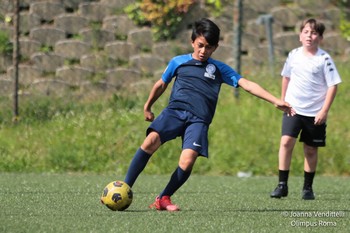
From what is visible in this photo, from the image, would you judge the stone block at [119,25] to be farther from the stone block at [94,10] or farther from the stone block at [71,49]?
the stone block at [71,49]

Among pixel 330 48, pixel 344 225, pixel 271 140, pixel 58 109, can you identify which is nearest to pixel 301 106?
pixel 344 225

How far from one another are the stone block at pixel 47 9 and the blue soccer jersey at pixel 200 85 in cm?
933

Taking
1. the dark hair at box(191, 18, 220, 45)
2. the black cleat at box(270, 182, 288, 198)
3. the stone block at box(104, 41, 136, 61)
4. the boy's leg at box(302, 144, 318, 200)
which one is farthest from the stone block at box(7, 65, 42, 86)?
the dark hair at box(191, 18, 220, 45)

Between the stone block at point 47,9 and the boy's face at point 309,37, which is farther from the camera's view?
the stone block at point 47,9

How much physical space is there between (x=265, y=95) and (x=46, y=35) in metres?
9.65

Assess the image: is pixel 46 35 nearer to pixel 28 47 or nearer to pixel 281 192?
pixel 28 47

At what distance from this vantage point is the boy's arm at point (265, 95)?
777 centimetres

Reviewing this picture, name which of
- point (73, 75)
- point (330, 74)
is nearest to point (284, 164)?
point (330, 74)

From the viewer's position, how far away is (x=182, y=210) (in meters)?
8.13

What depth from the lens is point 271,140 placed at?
563 inches

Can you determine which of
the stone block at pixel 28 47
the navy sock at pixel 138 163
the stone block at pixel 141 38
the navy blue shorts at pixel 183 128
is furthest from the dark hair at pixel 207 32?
the stone block at pixel 28 47

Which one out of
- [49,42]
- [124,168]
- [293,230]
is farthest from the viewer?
[49,42]

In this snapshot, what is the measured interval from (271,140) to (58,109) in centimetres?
351

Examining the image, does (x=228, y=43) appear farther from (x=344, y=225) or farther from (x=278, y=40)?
(x=344, y=225)
